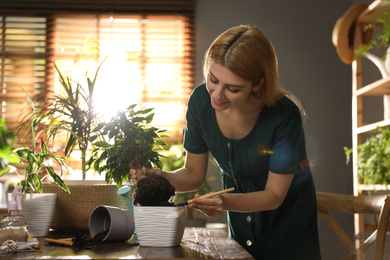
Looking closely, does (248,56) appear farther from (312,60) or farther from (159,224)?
(312,60)

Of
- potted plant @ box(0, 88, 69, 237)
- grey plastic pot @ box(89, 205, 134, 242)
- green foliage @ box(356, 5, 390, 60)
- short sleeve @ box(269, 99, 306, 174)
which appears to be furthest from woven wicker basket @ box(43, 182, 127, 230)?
green foliage @ box(356, 5, 390, 60)

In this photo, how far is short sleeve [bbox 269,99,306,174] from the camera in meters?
1.41

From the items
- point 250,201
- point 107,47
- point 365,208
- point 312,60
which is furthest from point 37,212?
point 312,60

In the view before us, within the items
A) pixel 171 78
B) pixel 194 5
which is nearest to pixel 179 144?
pixel 171 78

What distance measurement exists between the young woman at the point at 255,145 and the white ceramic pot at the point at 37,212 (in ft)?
1.21

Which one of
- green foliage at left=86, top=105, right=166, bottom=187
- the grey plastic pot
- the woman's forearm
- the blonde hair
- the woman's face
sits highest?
the blonde hair

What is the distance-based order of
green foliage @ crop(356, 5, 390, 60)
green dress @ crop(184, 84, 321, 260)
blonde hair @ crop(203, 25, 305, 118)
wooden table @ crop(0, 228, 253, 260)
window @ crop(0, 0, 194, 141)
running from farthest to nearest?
window @ crop(0, 0, 194, 141) < green foliage @ crop(356, 5, 390, 60) < green dress @ crop(184, 84, 321, 260) < blonde hair @ crop(203, 25, 305, 118) < wooden table @ crop(0, 228, 253, 260)

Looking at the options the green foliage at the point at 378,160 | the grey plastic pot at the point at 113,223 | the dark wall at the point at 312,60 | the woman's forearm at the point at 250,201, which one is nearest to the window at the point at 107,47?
the dark wall at the point at 312,60

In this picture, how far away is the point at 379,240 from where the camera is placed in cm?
163

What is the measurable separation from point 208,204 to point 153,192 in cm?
15

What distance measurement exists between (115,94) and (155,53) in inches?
19.4

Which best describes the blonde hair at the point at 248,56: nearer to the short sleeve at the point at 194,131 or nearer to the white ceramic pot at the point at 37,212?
the short sleeve at the point at 194,131

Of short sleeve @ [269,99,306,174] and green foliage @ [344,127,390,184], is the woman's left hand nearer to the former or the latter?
short sleeve @ [269,99,306,174]

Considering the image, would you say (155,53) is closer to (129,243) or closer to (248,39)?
(248,39)
